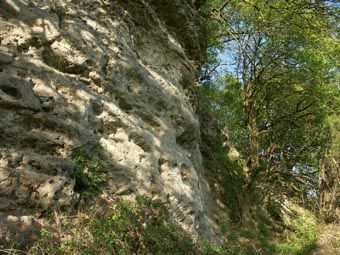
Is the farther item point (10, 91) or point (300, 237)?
point (300, 237)

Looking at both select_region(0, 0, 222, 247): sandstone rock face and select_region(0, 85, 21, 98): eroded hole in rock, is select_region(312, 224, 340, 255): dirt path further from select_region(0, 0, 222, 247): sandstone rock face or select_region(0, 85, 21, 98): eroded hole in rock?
select_region(0, 85, 21, 98): eroded hole in rock

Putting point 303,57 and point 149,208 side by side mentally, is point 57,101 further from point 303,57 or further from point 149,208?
point 303,57

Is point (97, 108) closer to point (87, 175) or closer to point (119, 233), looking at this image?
point (87, 175)

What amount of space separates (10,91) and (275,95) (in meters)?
13.5

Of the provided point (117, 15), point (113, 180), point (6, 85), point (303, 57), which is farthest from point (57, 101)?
point (303, 57)

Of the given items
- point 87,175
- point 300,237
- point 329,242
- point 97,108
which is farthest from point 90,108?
point 300,237

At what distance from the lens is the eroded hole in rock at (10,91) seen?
18.5 feet

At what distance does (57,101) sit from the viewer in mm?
6203

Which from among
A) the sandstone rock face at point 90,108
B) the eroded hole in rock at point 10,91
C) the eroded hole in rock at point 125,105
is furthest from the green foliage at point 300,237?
the eroded hole in rock at point 10,91

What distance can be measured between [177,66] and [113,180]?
490 cm

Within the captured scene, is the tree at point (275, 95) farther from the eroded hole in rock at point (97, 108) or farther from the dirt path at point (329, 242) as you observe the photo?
the eroded hole in rock at point (97, 108)

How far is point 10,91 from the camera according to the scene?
570cm

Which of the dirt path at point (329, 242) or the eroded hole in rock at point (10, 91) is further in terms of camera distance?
the dirt path at point (329, 242)

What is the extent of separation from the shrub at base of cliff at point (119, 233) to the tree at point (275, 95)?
6675 mm
